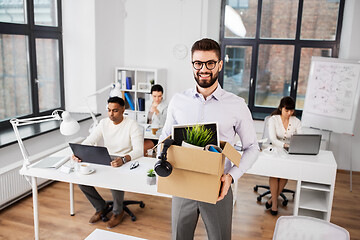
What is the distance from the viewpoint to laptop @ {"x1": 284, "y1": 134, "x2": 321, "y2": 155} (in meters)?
3.55

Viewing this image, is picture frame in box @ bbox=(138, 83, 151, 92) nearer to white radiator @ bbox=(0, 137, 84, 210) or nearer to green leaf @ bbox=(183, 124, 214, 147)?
white radiator @ bbox=(0, 137, 84, 210)

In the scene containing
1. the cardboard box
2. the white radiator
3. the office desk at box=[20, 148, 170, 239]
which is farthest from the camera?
the white radiator

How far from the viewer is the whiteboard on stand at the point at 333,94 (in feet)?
15.4

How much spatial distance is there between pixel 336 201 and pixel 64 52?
4.43 metres

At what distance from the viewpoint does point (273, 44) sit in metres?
5.69

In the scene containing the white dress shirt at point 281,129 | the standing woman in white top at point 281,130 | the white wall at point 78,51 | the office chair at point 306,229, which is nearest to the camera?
the office chair at point 306,229

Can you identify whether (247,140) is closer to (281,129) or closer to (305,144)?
(305,144)

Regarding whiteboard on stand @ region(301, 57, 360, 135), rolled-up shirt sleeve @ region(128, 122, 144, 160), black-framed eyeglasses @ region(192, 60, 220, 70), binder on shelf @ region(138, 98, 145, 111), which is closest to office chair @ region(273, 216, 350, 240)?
black-framed eyeglasses @ region(192, 60, 220, 70)

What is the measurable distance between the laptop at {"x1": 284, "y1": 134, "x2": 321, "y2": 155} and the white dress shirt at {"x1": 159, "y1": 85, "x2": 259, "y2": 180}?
5.78 ft

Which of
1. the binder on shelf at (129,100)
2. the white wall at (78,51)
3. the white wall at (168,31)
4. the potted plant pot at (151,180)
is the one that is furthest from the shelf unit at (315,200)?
the white wall at (78,51)

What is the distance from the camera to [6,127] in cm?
425

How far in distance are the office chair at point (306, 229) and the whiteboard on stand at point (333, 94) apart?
3350mm

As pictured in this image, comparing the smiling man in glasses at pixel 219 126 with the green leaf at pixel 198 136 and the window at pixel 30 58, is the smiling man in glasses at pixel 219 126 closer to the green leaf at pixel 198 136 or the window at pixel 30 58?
the green leaf at pixel 198 136

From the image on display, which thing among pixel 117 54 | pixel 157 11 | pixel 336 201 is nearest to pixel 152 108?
pixel 117 54
